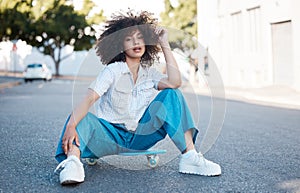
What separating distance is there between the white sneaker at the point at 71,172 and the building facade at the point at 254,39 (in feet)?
39.6

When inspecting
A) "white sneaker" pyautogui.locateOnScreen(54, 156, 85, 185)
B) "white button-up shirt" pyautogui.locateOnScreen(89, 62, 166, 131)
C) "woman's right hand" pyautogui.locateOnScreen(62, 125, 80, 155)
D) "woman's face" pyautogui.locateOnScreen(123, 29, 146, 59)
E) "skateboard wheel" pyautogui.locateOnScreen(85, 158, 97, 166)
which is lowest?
"skateboard wheel" pyautogui.locateOnScreen(85, 158, 97, 166)

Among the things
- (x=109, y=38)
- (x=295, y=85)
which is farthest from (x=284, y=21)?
(x=109, y=38)

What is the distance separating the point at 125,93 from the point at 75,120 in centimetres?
44

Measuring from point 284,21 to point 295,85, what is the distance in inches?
108

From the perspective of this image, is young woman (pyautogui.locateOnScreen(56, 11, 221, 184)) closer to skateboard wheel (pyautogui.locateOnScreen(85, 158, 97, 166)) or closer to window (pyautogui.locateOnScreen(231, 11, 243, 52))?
skateboard wheel (pyautogui.locateOnScreen(85, 158, 97, 166))

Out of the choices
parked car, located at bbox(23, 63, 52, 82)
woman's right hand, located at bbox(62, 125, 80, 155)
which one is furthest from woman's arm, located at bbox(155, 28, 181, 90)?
parked car, located at bbox(23, 63, 52, 82)

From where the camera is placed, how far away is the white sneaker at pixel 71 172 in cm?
280

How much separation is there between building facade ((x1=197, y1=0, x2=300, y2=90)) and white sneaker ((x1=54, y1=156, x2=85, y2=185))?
12075mm

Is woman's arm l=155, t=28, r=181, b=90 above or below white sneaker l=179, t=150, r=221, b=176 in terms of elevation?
above

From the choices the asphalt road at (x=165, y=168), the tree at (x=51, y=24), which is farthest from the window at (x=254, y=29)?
the tree at (x=51, y=24)

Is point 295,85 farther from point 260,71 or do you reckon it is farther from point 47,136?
point 47,136

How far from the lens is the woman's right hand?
289cm

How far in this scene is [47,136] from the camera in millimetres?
5324

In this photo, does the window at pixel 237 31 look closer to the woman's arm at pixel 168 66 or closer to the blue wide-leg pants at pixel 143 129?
the woman's arm at pixel 168 66
